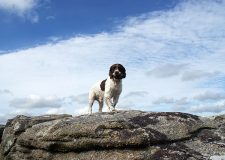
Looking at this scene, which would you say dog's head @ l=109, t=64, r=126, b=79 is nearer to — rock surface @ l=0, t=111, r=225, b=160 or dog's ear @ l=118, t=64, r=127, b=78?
dog's ear @ l=118, t=64, r=127, b=78

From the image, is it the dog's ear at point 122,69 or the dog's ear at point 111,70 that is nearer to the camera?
the dog's ear at point 122,69

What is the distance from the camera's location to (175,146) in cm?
1340

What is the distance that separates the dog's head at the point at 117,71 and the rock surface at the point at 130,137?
8.55 ft

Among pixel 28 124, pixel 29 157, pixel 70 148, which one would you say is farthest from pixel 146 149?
pixel 28 124

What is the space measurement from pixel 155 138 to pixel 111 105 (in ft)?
18.7

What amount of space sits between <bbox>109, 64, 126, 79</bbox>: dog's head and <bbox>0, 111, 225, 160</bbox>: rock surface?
2.61 meters

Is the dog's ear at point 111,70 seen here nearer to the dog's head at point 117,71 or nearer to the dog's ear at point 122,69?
the dog's head at point 117,71

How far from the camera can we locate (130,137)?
1327cm

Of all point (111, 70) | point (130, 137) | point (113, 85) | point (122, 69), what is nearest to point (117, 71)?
point (122, 69)

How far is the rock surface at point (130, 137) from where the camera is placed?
519 inches

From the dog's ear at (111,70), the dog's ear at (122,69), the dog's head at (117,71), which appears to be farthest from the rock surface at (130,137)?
the dog's ear at (111,70)

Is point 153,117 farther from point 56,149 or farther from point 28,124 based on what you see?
point 28,124

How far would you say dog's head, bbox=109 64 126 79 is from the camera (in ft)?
60.3

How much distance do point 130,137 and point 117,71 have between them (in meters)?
5.53
